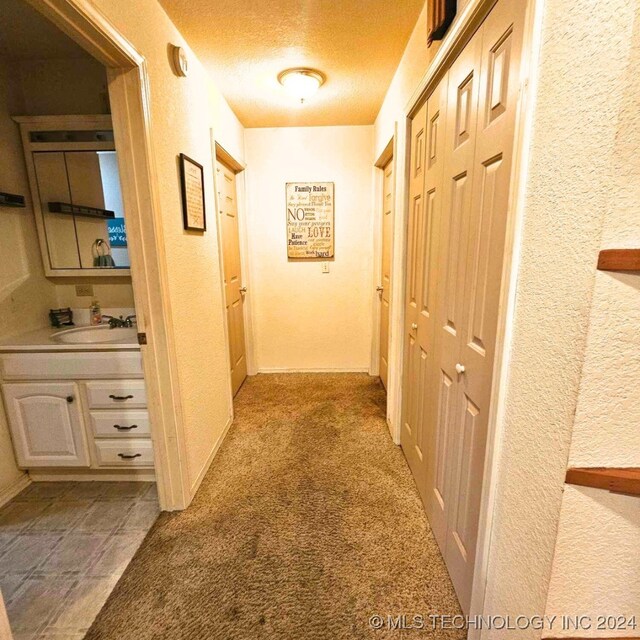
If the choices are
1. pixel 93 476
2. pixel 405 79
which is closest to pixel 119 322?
pixel 93 476

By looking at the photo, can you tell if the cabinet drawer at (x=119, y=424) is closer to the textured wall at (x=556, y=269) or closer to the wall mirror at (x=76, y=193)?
the wall mirror at (x=76, y=193)

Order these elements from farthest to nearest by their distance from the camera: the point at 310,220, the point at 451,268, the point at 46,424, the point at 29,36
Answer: the point at 310,220
the point at 46,424
the point at 29,36
the point at 451,268

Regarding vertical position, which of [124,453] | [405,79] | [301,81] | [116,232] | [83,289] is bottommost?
[124,453]

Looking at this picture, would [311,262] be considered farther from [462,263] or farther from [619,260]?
[619,260]

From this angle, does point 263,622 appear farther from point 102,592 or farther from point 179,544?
point 102,592

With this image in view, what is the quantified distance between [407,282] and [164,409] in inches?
59.1

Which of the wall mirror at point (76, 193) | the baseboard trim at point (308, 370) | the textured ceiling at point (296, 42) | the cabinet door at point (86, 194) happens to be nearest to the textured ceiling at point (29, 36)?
the wall mirror at point (76, 193)

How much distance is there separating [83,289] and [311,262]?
75.2 inches

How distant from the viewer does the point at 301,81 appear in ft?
6.90

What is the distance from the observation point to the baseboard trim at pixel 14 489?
5.88 feet

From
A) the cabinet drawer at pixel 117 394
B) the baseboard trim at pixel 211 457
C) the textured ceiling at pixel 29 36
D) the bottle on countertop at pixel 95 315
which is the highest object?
the textured ceiling at pixel 29 36

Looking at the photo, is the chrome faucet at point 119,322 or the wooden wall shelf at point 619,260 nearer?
the wooden wall shelf at point 619,260

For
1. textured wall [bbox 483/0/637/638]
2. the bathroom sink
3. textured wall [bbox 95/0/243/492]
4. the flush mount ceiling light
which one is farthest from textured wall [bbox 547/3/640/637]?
the bathroom sink

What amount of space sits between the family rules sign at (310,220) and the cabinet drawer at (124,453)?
6.92 ft
